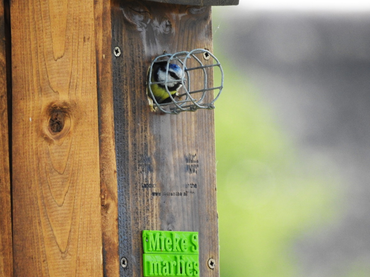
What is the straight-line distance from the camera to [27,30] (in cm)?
171

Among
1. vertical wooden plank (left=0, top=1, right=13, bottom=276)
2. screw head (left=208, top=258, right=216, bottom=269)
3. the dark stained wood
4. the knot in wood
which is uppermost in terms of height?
the dark stained wood

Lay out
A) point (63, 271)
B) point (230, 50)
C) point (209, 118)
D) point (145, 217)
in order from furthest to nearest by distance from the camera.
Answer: point (230, 50) → point (209, 118) → point (145, 217) → point (63, 271)

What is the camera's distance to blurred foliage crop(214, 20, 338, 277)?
383cm

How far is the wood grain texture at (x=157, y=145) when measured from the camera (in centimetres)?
170

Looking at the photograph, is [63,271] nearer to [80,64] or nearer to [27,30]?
[80,64]

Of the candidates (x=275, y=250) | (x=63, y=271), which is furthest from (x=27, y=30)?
(x=275, y=250)

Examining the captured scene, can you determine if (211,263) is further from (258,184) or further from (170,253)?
(258,184)

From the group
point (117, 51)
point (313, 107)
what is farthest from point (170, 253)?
point (313, 107)

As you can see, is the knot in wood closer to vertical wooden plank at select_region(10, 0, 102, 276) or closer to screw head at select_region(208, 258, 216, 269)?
vertical wooden plank at select_region(10, 0, 102, 276)

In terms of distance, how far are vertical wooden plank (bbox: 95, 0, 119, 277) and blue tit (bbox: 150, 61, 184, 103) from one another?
0.15 meters

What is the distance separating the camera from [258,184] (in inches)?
155

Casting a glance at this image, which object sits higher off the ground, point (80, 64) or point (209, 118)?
point (80, 64)

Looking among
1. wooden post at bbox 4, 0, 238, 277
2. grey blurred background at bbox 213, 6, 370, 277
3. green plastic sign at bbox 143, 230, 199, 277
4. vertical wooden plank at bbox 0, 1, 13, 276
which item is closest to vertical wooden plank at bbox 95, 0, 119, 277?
wooden post at bbox 4, 0, 238, 277

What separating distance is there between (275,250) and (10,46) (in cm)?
253
